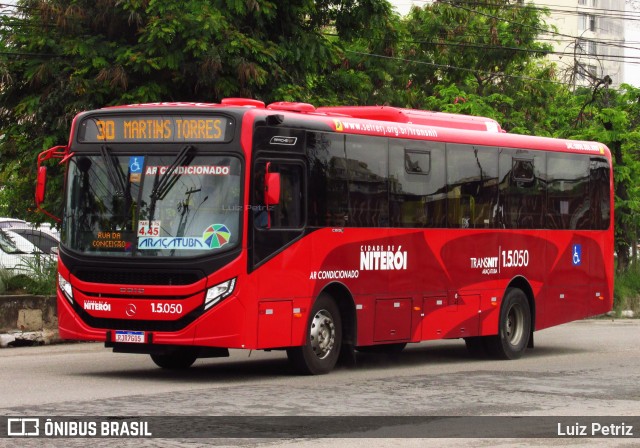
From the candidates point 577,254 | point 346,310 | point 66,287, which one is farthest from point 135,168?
point 577,254

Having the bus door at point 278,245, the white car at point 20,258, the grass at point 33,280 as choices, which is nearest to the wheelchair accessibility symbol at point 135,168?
the bus door at point 278,245

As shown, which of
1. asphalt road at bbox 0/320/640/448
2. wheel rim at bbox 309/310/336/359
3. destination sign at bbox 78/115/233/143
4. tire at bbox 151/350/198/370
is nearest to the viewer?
asphalt road at bbox 0/320/640/448

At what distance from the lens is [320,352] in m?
15.3

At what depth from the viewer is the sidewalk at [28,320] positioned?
19.9 metres

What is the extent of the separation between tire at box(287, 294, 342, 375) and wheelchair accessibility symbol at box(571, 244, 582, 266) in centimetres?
623

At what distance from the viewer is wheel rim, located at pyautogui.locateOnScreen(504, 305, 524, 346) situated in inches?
752

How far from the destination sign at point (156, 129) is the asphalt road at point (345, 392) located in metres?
2.72

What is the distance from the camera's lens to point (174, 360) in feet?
52.4

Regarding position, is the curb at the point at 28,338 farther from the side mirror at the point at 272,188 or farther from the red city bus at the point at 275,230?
the side mirror at the point at 272,188

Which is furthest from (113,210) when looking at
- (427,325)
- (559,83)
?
(559,83)

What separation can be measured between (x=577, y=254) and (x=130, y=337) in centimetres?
902

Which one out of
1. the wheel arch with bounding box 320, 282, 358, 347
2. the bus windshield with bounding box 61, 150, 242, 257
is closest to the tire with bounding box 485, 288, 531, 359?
the wheel arch with bounding box 320, 282, 358, 347

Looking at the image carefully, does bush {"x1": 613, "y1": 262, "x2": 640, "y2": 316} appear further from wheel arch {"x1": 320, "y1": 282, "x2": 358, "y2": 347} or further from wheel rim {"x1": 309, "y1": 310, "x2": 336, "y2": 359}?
wheel rim {"x1": 309, "y1": 310, "x2": 336, "y2": 359}

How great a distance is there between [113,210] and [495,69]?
30.8 m
